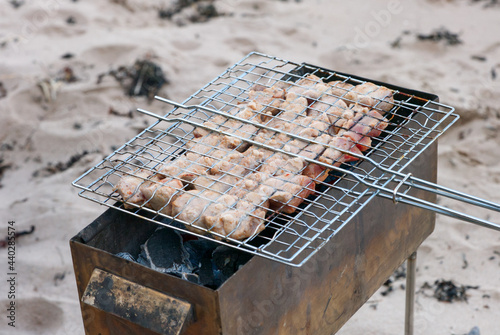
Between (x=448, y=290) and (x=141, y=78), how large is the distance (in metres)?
3.44

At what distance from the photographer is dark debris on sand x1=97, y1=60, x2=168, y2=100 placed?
6.09 m

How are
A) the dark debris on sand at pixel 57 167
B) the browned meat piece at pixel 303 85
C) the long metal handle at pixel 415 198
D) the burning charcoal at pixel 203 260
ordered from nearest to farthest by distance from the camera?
the long metal handle at pixel 415 198 → the burning charcoal at pixel 203 260 → the browned meat piece at pixel 303 85 → the dark debris on sand at pixel 57 167

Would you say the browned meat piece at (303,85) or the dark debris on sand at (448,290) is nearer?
the browned meat piece at (303,85)

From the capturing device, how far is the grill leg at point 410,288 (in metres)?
3.43

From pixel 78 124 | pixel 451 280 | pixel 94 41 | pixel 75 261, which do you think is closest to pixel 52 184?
pixel 78 124

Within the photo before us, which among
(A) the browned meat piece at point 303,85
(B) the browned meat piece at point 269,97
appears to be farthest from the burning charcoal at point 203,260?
(A) the browned meat piece at point 303,85

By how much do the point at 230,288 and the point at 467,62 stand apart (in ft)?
15.5

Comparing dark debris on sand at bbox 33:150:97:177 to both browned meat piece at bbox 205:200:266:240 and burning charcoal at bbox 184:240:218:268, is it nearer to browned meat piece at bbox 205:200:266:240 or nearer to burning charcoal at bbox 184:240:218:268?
burning charcoal at bbox 184:240:218:268

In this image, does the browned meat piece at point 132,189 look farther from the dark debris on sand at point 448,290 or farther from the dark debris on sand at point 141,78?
the dark debris on sand at point 141,78

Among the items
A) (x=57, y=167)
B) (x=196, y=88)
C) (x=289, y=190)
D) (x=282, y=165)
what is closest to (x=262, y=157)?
(x=282, y=165)

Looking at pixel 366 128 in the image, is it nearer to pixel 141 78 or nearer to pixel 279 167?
pixel 279 167

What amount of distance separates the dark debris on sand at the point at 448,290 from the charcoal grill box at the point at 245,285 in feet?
3.94

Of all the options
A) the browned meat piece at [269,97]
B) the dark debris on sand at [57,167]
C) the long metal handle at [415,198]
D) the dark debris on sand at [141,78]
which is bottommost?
the dark debris on sand at [57,167]

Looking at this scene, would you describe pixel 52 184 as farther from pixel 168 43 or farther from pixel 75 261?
pixel 75 261
